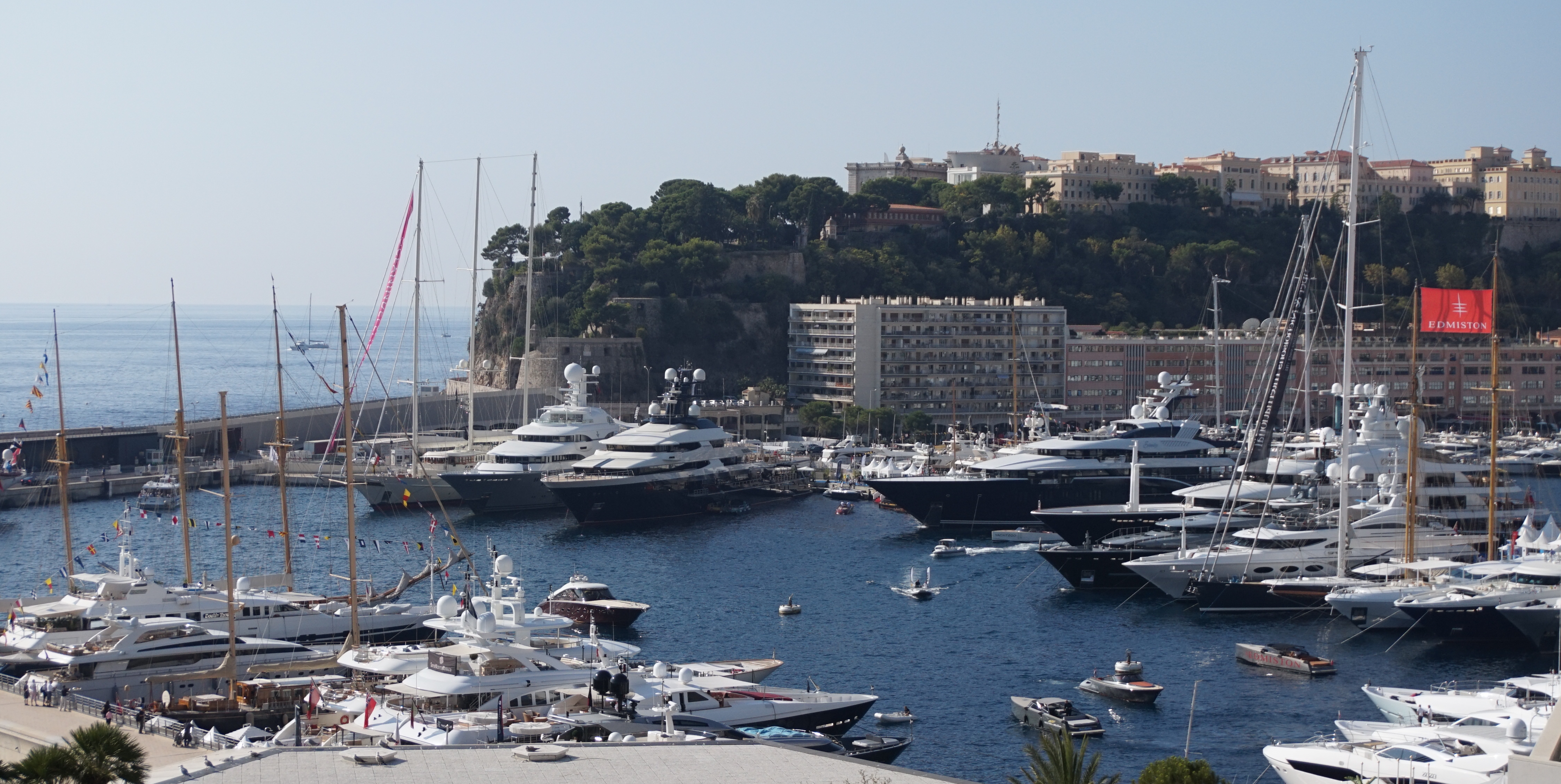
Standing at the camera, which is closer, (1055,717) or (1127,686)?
(1055,717)

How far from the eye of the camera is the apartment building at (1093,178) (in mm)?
122875

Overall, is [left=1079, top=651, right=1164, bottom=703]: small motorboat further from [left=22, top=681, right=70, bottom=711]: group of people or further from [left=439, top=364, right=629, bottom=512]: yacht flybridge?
[left=439, top=364, right=629, bottom=512]: yacht flybridge

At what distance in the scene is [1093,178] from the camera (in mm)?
124750

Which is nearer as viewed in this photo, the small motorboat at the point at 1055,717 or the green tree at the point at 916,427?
the small motorboat at the point at 1055,717

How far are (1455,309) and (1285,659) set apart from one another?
106ft

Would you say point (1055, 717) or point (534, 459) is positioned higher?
point (534, 459)

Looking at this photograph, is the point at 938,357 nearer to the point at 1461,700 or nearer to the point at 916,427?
the point at 916,427

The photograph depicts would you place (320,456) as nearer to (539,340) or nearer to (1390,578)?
(539,340)

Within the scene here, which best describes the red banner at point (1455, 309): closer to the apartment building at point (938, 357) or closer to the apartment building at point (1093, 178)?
the apartment building at point (938, 357)

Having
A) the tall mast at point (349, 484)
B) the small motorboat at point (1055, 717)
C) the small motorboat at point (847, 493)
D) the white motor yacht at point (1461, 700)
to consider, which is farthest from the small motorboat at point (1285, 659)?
the small motorboat at point (847, 493)

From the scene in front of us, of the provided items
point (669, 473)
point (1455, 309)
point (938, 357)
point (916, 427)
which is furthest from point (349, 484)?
point (938, 357)

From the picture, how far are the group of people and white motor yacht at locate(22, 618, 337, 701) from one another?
102 cm

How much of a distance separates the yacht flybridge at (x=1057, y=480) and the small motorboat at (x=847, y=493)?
Result: 5.95 m

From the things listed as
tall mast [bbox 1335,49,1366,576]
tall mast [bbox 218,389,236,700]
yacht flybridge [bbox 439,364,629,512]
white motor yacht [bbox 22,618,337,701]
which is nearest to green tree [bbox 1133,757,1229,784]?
tall mast [bbox 218,389,236,700]
